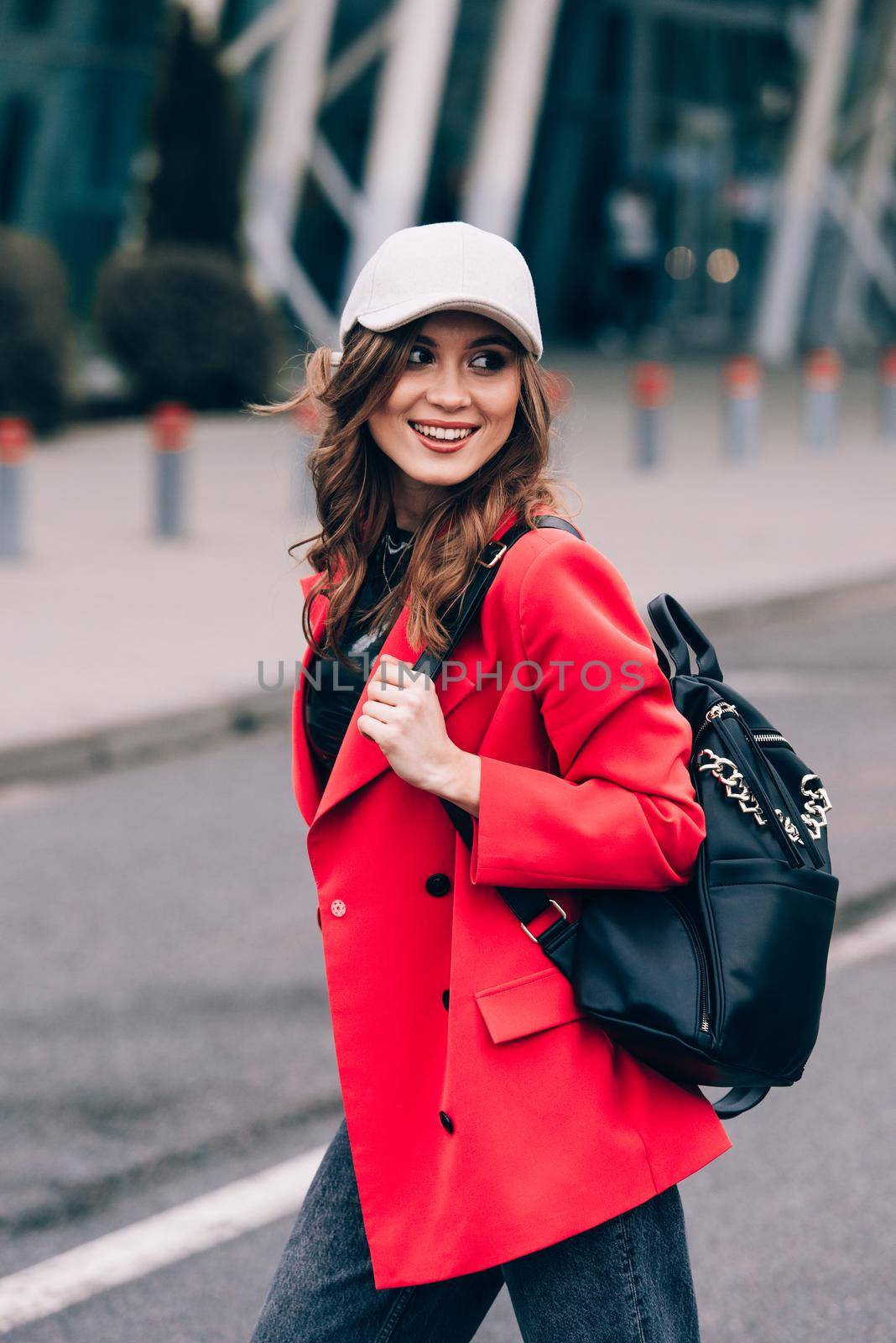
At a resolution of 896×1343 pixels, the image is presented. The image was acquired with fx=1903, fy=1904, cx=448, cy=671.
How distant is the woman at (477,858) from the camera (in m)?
2.17

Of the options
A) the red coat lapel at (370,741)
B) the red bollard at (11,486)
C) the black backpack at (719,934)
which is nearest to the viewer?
the black backpack at (719,934)

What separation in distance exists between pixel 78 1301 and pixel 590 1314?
1.63 meters

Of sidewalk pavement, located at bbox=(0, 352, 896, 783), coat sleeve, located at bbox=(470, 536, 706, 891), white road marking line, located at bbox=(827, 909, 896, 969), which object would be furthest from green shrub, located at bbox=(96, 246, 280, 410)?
coat sleeve, located at bbox=(470, 536, 706, 891)

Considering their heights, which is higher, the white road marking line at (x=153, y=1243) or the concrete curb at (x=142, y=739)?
the white road marking line at (x=153, y=1243)

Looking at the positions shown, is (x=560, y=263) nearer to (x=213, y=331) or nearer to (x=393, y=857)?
(x=213, y=331)

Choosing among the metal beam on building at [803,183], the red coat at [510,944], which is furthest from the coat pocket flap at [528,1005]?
the metal beam on building at [803,183]

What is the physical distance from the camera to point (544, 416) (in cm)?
236

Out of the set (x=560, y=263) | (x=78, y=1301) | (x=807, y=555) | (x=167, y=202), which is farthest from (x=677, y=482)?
(x=560, y=263)

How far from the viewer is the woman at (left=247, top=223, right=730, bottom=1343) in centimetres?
217

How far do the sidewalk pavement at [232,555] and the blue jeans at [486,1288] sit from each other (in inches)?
40.3

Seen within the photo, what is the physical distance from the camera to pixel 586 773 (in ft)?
7.22

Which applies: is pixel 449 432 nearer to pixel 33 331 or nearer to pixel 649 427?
pixel 649 427

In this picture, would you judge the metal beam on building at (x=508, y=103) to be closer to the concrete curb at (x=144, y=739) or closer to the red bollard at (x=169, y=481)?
the red bollard at (x=169, y=481)

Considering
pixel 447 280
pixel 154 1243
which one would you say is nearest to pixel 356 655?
pixel 447 280
